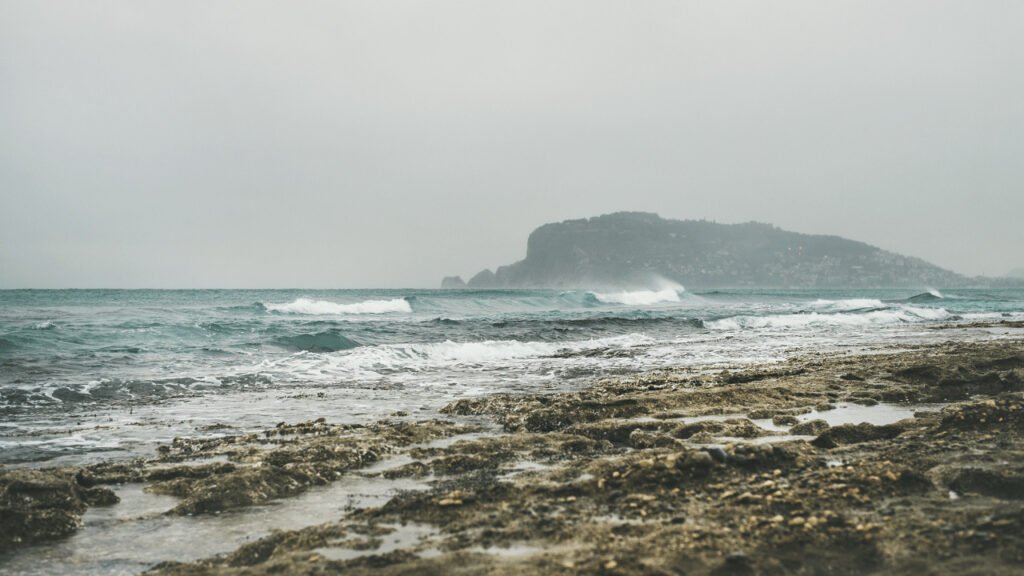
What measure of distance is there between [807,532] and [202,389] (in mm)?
10084

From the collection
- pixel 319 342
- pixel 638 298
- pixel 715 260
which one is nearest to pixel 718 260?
pixel 715 260

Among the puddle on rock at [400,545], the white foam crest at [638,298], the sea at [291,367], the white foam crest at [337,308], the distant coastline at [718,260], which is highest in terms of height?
the distant coastline at [718,260]

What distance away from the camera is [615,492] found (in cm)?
375

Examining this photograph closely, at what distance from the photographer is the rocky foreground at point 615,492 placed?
280 centimetres

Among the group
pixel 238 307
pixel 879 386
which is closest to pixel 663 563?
pixel 879 386

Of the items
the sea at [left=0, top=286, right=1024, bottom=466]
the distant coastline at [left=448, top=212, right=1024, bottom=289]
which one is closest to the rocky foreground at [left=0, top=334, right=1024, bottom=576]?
the sea at [left=0, top=286, right=1024, bottom=466]

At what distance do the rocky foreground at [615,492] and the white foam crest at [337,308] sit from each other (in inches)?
1336

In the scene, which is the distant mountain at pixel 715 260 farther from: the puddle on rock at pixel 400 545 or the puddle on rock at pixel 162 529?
the puddle on rock at pixel 400 545

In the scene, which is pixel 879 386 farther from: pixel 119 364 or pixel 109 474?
pixel 119 364

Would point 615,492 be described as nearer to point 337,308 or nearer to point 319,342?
point 319,342

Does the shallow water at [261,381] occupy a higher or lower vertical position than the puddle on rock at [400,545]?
lower

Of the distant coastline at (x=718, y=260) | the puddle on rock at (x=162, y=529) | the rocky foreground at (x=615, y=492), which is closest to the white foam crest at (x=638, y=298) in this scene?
the rocky foreground at (x=615, y=492)

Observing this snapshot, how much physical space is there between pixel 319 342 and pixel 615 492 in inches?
622

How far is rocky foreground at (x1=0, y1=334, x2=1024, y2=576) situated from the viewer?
2.80 metres
